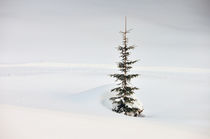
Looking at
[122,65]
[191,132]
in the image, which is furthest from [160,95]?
[191,132]

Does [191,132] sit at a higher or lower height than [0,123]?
lower

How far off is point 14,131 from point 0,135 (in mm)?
233

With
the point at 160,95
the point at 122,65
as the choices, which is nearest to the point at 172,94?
the point at 160,95

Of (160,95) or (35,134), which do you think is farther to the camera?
(160,95)

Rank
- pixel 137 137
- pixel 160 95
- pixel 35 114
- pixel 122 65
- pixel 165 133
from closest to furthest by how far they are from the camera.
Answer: pixel 137 137 → pixel 165 133 → pixel 35 114 → pixel 122 65 → pixel 160 95

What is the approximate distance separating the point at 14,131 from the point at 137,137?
7.42ft

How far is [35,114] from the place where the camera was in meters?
4.72

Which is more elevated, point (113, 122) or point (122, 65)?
point (122, 65)

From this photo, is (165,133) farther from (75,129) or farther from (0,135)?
(0,135)

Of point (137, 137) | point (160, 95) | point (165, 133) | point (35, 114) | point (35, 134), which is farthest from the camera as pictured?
point (160, 95)

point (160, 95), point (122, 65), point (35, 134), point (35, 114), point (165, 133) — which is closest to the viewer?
point (35, 134)

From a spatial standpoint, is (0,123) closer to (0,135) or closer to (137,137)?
(0,135)

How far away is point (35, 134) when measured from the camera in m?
3.62

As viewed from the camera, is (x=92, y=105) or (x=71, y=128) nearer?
(x=71, y=128)
